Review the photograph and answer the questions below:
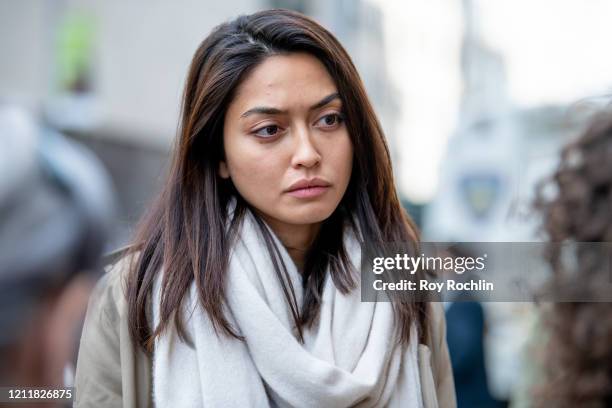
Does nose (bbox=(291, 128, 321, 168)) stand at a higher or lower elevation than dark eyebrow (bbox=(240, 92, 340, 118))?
lower

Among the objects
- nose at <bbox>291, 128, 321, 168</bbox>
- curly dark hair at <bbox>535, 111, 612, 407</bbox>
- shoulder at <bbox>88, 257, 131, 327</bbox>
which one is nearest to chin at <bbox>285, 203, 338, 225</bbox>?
nose at <bbox>291, 128, 321, 168</bbox>

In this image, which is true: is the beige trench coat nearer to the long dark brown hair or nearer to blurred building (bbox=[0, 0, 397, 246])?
the long dark brown hair

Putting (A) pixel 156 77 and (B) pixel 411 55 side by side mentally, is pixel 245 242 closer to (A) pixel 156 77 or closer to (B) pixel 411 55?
(A) pixel 156 77

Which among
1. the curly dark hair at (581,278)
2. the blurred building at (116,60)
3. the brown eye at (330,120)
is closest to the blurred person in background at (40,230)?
the curly dark hair at (581,278)

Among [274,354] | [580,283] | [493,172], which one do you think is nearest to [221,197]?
[274,354]

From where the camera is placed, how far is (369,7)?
23.8m

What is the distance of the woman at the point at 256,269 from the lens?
6.03 feet

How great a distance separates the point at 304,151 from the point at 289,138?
0.19 feet

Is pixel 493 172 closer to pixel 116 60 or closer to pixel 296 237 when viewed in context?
pixel 296 237

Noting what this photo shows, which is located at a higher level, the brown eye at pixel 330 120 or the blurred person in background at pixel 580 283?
the brown eye at pixel 330 120

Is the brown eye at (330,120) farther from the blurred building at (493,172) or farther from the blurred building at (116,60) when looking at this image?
the blurred building at (116,60)

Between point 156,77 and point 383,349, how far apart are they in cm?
1275

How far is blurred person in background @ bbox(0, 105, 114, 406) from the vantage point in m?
0.84

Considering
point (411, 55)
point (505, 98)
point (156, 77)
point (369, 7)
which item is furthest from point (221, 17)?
point (411, 55)
